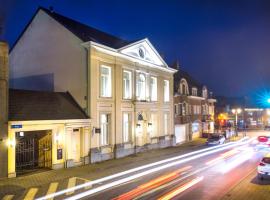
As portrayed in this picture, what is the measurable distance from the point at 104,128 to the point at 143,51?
360 inches

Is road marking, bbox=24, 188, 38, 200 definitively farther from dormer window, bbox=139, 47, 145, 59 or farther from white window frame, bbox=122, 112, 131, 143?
dormer window, bbox=139, 47, 145, 59

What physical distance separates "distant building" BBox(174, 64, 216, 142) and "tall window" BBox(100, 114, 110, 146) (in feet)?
49.8

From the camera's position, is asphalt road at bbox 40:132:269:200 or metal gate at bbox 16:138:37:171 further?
metal gate at bbox 16:138:37:171

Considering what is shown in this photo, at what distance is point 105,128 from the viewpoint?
24.3 m

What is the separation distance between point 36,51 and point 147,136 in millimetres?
13284

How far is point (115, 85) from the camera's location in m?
24.8

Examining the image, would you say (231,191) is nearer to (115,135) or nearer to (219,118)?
(115,135)

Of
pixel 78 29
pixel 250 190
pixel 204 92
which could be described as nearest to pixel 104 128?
pixel 78 29

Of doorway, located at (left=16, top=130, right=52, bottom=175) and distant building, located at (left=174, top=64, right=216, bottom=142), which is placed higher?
distant building, located at (left=174, top=64, right=216, bottom=142)

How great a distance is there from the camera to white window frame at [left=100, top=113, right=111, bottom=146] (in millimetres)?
23737

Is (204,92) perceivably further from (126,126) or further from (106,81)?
(106,81)

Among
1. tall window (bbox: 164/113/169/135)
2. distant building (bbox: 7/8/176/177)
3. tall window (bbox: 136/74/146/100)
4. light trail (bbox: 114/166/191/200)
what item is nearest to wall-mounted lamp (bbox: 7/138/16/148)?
distant building (bbox: 7/8/176/177)

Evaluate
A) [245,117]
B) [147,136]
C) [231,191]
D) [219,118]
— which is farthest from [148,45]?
[245,117]

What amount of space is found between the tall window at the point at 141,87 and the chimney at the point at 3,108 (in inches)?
533
